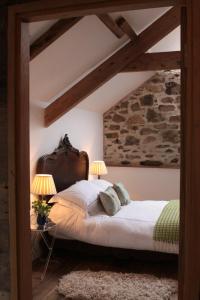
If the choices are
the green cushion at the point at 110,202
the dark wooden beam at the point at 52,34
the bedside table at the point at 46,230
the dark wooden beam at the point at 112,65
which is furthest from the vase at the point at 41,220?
the dark wooden beam at the point at 52,34

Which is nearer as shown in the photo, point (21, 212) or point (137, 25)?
point (21, 212)

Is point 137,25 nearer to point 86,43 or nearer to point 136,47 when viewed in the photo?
point 136,47

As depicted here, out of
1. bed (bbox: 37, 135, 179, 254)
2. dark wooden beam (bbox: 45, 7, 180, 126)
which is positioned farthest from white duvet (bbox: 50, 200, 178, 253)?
dark wooden beam (bbox: 45, 7, 180, 126)

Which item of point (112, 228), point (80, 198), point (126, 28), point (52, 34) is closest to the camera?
point (52, 34)

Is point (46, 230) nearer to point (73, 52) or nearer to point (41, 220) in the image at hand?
point (41, 220)

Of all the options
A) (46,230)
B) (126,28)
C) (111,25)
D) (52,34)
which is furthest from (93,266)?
(126,28)

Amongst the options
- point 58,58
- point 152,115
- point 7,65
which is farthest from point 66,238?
point 152,115

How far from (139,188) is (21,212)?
4.67 m

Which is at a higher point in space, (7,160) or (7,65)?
(7,65)

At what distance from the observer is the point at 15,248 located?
176 centimetres

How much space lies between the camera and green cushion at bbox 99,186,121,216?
13.6ft

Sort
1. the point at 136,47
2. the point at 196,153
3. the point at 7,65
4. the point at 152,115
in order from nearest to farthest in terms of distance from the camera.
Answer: the point at 196,153
the point at 7,65
the point at 136,47
the point at 152,115

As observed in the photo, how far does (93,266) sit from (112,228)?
515mm

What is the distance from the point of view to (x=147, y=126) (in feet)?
20.7
